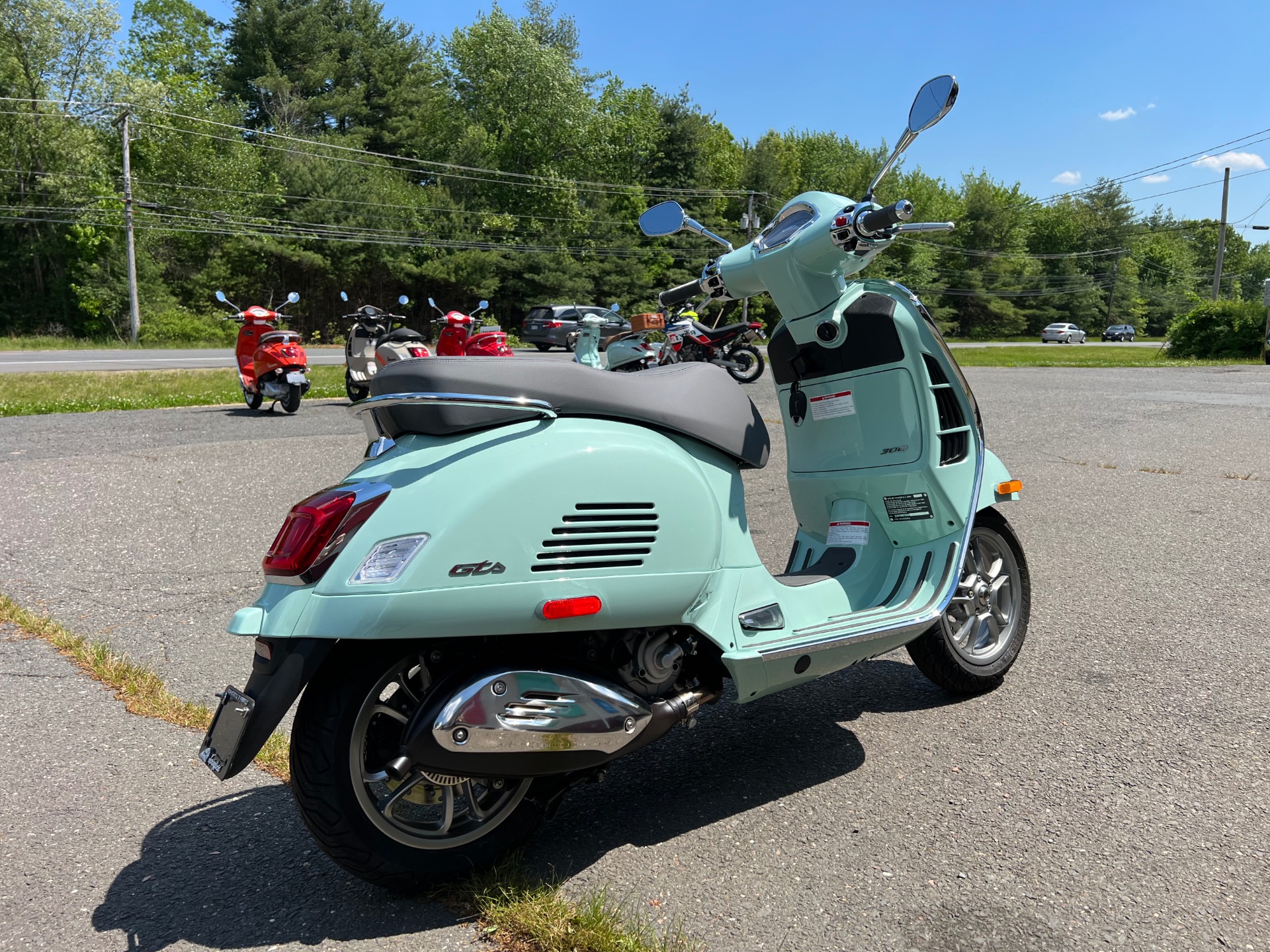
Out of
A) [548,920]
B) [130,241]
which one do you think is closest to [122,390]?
[548,920]

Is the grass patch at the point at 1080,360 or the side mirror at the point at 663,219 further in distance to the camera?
the grass patch at the point at 1080,360

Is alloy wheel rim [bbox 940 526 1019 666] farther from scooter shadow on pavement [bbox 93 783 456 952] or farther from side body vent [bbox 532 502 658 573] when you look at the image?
scooter shadow on pavement [bbox 93 783 456 952]

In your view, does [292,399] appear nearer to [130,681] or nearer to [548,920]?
[130,681]

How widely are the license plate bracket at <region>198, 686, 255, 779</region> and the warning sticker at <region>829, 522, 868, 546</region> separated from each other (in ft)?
6.72

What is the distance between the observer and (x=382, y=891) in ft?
7.23

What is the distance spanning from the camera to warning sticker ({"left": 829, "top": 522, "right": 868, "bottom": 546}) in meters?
3.27

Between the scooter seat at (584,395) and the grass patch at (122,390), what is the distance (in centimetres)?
964

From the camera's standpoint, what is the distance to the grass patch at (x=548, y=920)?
6.36ft

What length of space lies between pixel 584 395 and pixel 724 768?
1.29 metres

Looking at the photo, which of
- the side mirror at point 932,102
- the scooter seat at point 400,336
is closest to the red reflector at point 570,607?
the side mirror at point 932,102

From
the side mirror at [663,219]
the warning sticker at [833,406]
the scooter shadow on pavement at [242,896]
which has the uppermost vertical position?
the side mirror at [663,219]

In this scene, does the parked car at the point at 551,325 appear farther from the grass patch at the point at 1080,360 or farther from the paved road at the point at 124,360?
the grass patch at the point at 1080,360

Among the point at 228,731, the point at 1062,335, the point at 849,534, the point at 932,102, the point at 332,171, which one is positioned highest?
the point at 332,171

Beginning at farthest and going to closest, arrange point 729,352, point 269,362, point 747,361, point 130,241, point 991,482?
point 130,241 < point 747,361 < point 729,352 < point 269,362 < point 991,482
